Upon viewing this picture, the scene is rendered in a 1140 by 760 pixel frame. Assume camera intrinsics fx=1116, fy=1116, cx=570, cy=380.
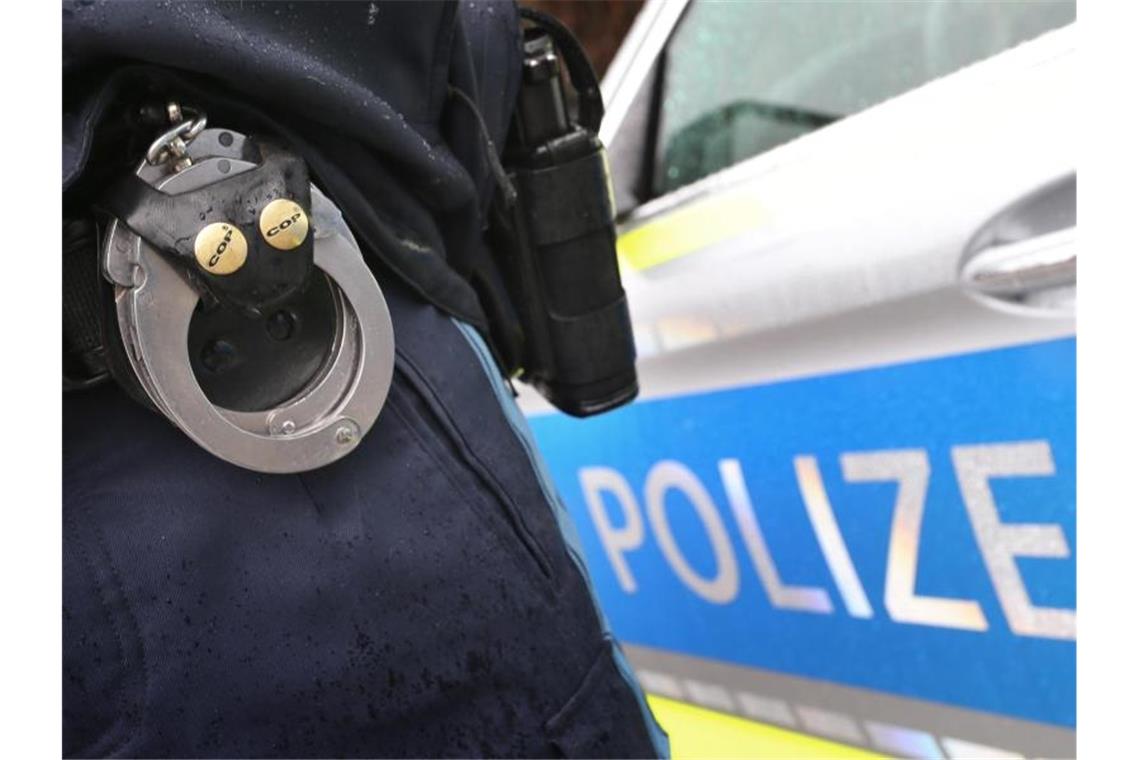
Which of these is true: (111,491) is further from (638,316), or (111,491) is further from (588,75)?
(638,316)

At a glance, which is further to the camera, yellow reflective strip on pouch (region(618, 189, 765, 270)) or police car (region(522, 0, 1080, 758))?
yellow reflective strip on pouch (region(618, 189, 765, 270))

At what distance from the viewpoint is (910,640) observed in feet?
3.46

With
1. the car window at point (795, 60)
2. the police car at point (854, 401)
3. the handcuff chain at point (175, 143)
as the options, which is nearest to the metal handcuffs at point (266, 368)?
the handcuff chain at point (175, 143)

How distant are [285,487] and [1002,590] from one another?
611 mm

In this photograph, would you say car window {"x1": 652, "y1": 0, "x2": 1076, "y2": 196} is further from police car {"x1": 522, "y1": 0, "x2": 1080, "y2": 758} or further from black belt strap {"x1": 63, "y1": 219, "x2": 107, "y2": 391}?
black belt strap {"x1": 63, "y1": 219, "x2": 107, "y2": 391}

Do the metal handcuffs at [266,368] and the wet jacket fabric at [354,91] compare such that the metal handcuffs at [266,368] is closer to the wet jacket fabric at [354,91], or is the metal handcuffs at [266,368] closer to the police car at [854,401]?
the wet jacket fabric at [354,91]

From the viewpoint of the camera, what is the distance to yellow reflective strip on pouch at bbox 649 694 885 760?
1.13m

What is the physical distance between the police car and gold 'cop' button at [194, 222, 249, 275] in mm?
637

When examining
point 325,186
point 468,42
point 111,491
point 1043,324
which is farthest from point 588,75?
point 111,491

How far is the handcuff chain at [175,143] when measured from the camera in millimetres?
681

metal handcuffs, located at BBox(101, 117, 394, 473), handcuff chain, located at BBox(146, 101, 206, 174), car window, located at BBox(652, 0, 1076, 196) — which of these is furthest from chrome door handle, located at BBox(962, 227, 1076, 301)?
handcuff chain, located at BBox(146, 101, 206, 174)

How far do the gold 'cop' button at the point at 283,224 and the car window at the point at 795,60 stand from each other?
2.35 feet
